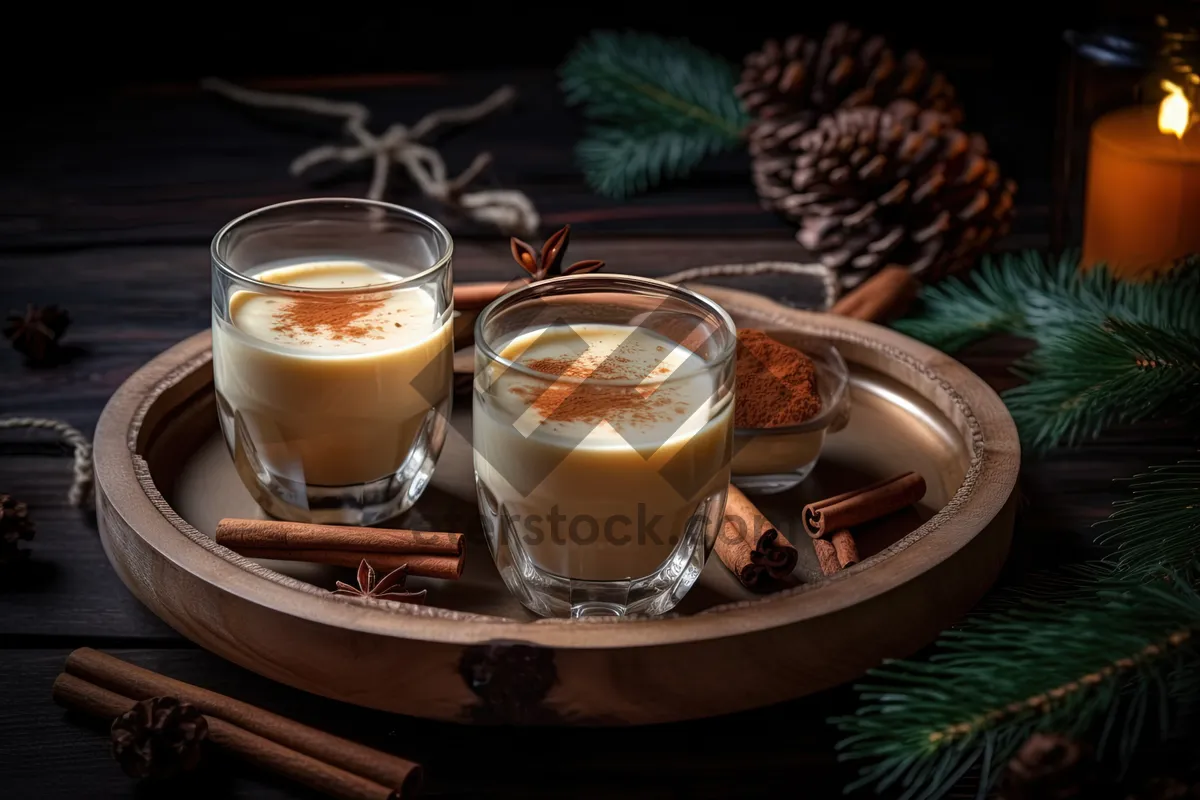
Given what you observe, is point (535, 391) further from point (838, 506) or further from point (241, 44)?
point (241, 44)

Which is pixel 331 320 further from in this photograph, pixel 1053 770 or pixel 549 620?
pixel 1053 770

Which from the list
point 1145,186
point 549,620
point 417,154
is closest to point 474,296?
point 549,620

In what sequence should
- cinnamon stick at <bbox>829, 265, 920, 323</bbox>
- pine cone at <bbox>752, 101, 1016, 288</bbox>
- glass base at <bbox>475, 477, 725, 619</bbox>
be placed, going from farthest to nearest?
pine cone at <bbox>752, 101, 1016, 288</bbox> < cinnamon stick at <bbox>829, 265, 920, 323</bbox> < glass base at <bbox>475, 477, 725, 619</bbox>

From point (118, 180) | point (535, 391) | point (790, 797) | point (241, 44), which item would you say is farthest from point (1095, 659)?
point (241, 44)

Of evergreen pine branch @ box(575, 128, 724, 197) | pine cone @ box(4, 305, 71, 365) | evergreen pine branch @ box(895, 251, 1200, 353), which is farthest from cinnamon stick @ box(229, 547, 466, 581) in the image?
evergreen pine branch @ box(575, 128, 724, 197)

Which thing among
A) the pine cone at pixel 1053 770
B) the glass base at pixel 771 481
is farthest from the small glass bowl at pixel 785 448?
the pine cone at pixel 1053 770

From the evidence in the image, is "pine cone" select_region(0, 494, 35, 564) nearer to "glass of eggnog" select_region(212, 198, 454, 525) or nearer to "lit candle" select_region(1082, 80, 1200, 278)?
"glass of eggnog" select_region(212, 198, 454, 525)

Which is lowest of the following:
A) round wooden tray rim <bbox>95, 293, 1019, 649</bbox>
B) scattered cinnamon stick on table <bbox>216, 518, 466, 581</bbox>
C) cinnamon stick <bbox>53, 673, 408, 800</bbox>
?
cinnamon stick <bbox>53, 673, 408, 800</bbox>
